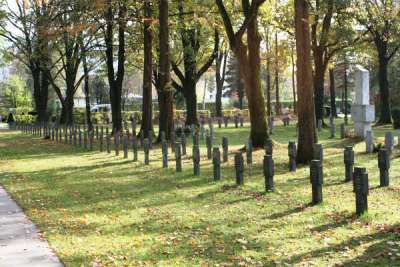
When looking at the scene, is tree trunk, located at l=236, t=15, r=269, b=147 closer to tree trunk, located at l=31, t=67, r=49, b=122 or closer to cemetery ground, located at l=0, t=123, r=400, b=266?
cemetery ground, located at l=0, t=123, r=400, b=266

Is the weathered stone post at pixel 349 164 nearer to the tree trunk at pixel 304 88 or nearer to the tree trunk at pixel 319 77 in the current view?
the tree trunk at pixel 304 88

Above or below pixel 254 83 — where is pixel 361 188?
below

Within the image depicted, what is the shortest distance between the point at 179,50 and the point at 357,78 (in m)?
16.1

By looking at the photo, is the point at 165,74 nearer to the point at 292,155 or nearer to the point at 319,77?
the point at 292,155

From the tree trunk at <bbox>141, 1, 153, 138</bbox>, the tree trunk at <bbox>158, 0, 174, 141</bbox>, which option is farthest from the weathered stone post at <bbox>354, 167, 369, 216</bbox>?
the tree trunk at <bbox>141, 1, 153, 138</bbox>

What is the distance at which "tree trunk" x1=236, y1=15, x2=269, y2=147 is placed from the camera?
20422 millimetres

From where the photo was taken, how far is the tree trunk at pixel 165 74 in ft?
79.0

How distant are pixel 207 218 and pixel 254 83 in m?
11.5

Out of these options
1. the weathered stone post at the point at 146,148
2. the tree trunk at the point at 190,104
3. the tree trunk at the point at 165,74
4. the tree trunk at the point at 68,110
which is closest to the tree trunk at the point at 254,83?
the weathered stone post at the point at 146,148

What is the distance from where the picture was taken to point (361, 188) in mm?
8898

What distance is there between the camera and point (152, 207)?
35.5 feet

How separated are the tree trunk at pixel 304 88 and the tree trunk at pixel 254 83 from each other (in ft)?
14.2

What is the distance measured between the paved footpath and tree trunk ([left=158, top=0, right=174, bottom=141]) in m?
14.2

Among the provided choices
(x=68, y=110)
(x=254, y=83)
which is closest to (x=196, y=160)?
(x=254, y=83)
